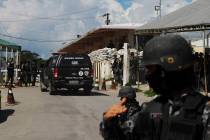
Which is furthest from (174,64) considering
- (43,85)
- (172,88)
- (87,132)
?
(43,85)

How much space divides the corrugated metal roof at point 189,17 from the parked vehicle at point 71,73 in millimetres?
3097

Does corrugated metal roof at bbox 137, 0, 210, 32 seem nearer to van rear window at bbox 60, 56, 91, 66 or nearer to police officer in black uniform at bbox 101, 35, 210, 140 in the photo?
van rear window at bbox 60, 56, 91, 66

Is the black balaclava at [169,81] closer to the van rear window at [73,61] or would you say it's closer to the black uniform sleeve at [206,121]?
the black uniform sleeve at [206,121]

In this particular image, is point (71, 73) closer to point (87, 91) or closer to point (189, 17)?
point (87, 91)

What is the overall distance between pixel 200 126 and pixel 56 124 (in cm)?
1301

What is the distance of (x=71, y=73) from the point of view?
91.5ft

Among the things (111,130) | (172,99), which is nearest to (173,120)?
(172,99)

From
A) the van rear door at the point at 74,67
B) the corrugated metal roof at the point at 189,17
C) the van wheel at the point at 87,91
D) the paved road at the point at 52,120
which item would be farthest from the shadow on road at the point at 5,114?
the van wheel at the point at 87,91

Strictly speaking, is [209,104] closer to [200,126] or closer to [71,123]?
[200,126]

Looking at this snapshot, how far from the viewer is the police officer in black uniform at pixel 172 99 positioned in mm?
2637

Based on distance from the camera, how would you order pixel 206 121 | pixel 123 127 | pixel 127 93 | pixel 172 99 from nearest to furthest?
pixel 206 121 < pixel 172 99 < pixel 123 127 < pixel 127 93

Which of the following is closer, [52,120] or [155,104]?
[155,104]

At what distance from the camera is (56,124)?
1549 cm

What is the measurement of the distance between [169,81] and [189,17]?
21.7 m
